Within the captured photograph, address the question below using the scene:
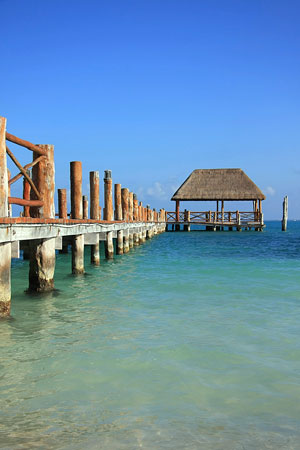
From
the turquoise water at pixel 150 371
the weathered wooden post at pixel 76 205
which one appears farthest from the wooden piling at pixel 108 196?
the turquoise water at pixel 150 371

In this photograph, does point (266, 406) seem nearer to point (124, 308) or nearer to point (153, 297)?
point (124, 308)

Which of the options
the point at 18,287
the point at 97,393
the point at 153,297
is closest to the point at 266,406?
the point at 97,393

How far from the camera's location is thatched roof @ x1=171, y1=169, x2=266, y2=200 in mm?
42875

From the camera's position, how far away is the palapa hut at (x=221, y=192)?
4088 centimetres

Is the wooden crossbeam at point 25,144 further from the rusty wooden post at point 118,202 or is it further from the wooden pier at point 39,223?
the rusty wooden post at point 118,202

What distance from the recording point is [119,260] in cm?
1571

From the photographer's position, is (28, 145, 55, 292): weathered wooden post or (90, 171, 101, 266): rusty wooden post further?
(90, 171, 101, 266): rusty wooden post

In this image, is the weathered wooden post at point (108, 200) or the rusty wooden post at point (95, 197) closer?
the rusty wooden post at point (95, 197)

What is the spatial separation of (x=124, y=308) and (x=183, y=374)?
Answer: 3235mm

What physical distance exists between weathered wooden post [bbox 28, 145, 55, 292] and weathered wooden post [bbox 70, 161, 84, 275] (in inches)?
98.4

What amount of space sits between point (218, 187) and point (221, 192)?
Result: 2.85 feet

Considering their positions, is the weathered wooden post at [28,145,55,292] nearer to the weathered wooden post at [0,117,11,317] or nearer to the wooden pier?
the wooden pier

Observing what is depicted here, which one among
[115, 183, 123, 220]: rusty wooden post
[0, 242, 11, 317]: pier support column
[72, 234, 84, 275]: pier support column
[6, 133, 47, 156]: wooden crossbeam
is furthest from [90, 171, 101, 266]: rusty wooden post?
[0, 242, 11, 317]: pier support column

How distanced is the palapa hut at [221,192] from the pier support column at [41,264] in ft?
106
